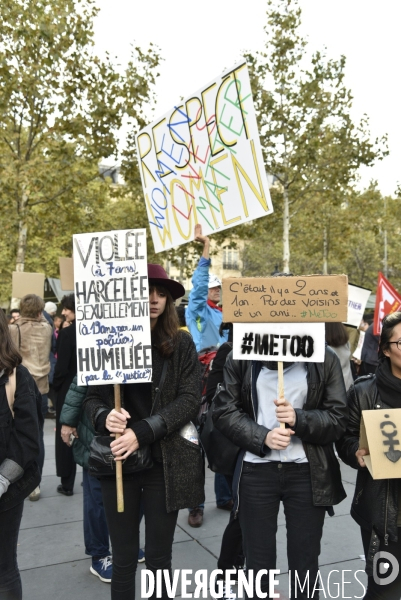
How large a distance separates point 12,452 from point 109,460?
453mm

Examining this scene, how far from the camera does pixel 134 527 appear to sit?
284cm

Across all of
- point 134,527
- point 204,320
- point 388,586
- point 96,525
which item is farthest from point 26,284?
point 388,586

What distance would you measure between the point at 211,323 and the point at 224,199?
1.43 meters

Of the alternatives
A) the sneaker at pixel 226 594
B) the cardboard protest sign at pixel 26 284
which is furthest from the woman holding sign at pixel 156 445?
the cardboard protest sign at pixel 26 284

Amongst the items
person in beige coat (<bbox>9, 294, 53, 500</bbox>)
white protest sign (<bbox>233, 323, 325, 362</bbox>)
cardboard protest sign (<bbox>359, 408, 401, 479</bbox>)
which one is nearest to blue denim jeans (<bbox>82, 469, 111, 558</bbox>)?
white protest sign (<bbox>233, 323, 325, 362</bbox>)

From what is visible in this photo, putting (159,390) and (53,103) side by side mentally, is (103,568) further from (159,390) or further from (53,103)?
(53,103)

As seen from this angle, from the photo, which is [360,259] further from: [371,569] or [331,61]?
[371,569]

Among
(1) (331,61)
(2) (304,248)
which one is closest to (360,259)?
(2) (304,248)

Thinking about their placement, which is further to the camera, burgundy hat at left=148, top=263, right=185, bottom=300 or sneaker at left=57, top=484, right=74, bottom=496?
sneaker at left=57, top=484, right=74, bottom=496

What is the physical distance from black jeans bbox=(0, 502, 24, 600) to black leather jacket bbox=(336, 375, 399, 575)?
160 centimetres

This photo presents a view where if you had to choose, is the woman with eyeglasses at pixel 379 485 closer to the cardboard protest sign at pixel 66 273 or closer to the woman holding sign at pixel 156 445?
the woman holding sign at pixel 156 445

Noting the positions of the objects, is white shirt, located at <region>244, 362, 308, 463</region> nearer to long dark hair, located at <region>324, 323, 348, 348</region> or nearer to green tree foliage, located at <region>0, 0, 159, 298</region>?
long dark hair, located at <region>324, 323, 348, 348</region>

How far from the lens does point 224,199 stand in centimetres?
396

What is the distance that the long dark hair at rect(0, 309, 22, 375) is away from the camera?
8.98 feet
